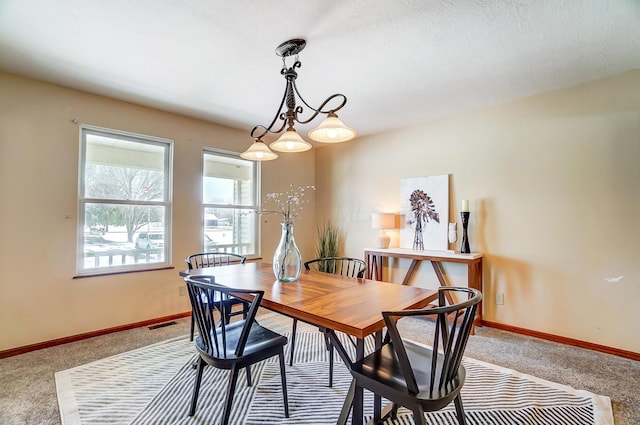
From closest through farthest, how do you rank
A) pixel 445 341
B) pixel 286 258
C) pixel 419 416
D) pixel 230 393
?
pixel 419 416 → pixel 445 341 → pixel 230 393 → pixel 286 258

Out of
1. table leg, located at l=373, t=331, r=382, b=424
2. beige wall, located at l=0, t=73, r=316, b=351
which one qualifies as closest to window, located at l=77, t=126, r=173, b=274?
beige wall, located at l=0, t=73, r=316, b=351

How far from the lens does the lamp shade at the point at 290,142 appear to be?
6.84 feet

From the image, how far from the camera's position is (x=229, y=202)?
418cm

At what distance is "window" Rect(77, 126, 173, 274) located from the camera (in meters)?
3.09

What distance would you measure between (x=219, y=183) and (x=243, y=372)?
2515mm

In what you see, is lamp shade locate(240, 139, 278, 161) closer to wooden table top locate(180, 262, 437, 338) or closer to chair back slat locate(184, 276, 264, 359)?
wooden table top locate(180, 262, 437, 338)

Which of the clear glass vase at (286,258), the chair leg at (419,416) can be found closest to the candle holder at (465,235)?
the clear glass vase at (286,258)

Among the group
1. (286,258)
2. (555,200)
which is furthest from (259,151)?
(555,200)

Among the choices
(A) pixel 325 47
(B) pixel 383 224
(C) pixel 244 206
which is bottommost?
(B) pixel 383 224

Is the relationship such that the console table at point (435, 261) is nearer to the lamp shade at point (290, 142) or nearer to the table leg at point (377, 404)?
the table leg at point (377, 404)

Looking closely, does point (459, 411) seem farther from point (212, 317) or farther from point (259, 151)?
point (259, 151)

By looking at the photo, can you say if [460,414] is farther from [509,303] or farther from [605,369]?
[509,303]

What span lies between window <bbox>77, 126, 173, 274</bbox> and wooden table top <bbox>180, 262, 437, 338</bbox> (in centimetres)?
142

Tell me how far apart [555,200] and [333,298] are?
264 centimetres
